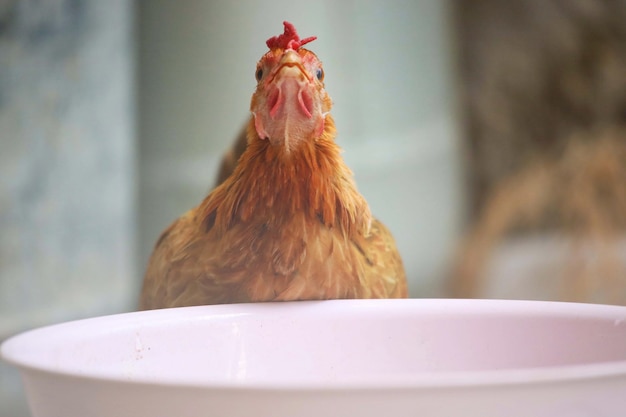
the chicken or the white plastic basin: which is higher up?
the chicken

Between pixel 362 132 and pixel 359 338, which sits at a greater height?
pixel 362 132

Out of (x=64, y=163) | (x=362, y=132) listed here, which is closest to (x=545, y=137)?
(x=362, y=132)

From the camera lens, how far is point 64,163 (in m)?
0.67

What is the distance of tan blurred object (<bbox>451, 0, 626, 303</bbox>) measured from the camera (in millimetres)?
1284

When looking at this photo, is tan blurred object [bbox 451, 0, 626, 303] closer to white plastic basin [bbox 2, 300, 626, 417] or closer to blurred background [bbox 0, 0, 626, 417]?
blurred background [bbox 0, 0, 626, 417]

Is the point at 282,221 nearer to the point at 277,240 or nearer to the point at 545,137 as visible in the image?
the point at 277,240

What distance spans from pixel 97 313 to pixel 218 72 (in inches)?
11.0

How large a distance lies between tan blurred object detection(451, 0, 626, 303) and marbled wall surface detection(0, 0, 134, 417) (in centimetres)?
78

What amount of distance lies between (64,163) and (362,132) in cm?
42

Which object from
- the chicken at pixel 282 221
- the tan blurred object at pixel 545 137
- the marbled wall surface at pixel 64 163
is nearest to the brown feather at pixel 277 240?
the chicken at pixel 282 221

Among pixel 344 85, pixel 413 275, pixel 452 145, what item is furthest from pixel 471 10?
pixel 344 85

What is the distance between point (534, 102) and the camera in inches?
60.1

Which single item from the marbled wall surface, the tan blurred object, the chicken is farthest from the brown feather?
the tan blurred object

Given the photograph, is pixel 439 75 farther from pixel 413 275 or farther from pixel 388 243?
pixel 388 243
